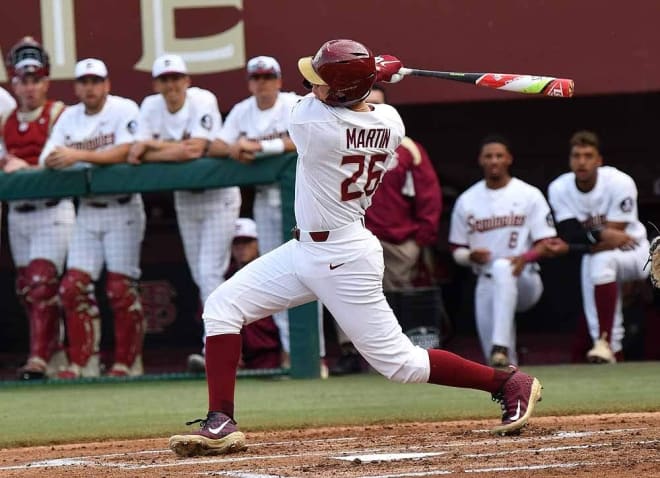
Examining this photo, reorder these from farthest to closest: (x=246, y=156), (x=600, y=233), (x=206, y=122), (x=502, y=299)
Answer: (x=600, y=233) → (x=502, y=299) → (x=206, y=122) → (x=246, y=156)

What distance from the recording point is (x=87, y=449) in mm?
5246

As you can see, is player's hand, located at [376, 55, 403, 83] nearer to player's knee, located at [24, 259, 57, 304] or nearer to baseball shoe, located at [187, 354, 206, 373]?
baseball shoe, located at [187, 354, 206, 373]

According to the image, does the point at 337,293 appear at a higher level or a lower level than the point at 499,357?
higher

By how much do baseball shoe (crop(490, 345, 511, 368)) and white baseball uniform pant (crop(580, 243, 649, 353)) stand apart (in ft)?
2.10

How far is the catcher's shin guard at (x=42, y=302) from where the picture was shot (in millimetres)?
7895

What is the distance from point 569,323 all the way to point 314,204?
5.97 metres

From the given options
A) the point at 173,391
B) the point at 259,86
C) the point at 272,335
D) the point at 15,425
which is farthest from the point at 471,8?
the point at 15,425

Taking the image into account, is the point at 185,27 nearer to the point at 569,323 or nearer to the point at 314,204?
the point at 569,323

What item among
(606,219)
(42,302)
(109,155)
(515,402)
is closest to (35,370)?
(42,302)

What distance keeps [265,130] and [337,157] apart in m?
3.23

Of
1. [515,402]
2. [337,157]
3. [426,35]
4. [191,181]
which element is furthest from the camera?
[426,35]

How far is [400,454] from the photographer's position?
183 inches

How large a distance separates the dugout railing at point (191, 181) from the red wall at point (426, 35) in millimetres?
1329

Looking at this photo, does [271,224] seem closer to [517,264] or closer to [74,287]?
[74,287]
